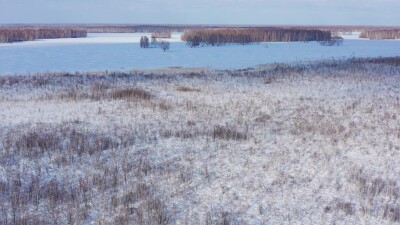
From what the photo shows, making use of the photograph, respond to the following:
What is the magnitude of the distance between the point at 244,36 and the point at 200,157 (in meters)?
49.2

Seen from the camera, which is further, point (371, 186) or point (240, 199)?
→ point (371, 186)

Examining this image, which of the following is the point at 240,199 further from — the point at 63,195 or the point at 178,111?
the point at 178,111

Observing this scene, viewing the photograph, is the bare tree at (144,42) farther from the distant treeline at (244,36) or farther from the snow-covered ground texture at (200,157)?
the snow-covered ground texture at (200,157)

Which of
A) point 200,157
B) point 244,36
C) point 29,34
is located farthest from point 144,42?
point 200,157

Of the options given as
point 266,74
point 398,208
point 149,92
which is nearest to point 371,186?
point 398,208

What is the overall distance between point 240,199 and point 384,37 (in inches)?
2934

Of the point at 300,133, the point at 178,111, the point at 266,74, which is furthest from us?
the point at 266,74

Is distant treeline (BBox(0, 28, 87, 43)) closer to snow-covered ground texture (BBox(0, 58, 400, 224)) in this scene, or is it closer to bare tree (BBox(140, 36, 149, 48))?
bare tree (BBox(140, 36, 149, 48))

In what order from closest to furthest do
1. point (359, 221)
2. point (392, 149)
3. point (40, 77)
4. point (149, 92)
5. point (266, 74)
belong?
point (359, 221) < point (392, 149) < point (149, 92) < point (40, 77) < point (266, 74)

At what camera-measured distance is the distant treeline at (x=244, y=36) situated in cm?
5400

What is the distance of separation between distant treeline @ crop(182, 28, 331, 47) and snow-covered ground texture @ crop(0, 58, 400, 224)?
36.4m

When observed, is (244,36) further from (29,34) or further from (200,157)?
(200,157)

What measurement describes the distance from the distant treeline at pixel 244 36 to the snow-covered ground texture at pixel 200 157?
119 ft

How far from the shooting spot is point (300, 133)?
10.8 meters
